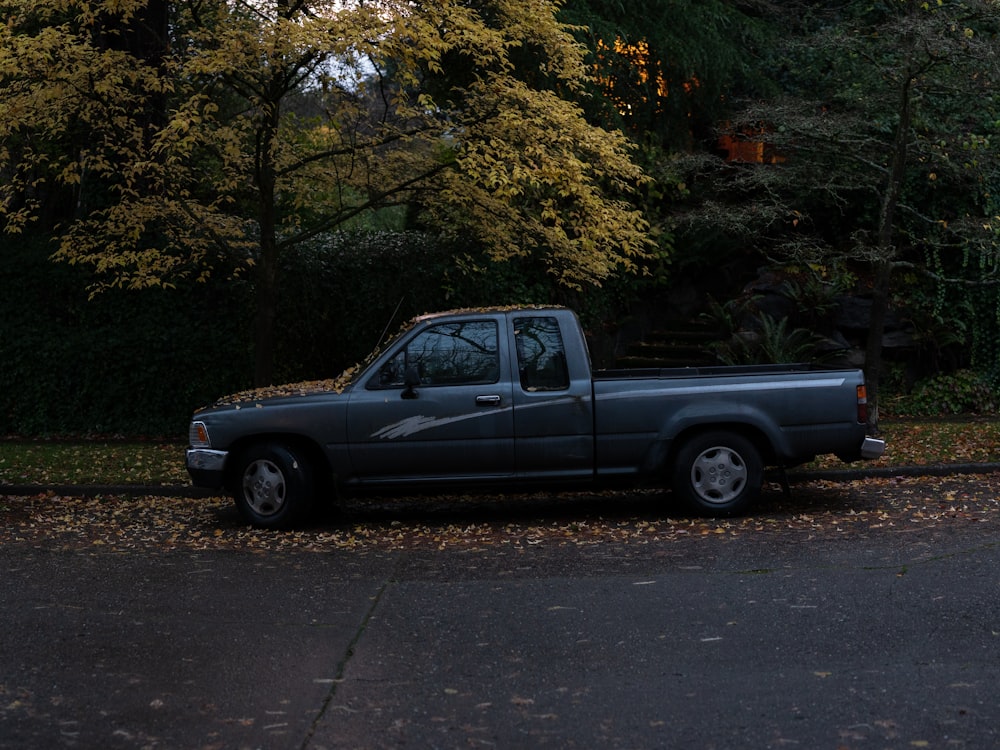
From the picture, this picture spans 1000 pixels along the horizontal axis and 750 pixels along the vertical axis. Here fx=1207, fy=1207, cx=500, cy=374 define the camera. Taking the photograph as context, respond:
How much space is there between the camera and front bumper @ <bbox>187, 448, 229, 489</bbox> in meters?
10.1

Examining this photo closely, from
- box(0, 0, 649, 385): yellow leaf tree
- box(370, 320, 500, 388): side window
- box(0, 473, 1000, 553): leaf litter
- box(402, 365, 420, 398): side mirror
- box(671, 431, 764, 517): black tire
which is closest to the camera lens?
box(0, 473, 1000, 553): leaf litter

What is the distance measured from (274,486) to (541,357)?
2.48 m

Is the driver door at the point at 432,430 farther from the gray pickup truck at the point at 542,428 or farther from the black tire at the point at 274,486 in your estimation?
the black tire at the point at 274,486

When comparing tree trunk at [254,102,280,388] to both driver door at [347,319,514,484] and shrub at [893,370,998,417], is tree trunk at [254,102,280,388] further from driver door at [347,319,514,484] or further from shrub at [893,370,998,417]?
shrub at [893,370,998,417]

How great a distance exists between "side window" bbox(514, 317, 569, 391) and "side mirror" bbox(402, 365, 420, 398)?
2.84ft

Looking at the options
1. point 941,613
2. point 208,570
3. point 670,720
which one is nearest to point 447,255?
point 208,570

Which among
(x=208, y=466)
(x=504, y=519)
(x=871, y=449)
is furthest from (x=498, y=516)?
(x=871, y=449)

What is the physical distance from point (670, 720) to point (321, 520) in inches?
243

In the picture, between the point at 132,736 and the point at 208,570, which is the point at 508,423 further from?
the point at 132,736

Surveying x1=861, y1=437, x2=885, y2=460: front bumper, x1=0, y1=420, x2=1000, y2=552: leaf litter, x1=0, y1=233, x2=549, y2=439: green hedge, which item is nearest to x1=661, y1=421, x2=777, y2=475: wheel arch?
x1=0, y1=420, x2=1000, y2=552: leaf litter

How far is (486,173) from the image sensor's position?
1194 centimetres

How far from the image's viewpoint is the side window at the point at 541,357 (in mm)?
10031

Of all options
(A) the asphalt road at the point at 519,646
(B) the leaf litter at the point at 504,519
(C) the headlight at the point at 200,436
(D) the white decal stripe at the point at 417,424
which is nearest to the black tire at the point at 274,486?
(B) the leaf litter at the point at 504,519

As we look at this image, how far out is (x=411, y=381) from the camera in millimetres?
9883
